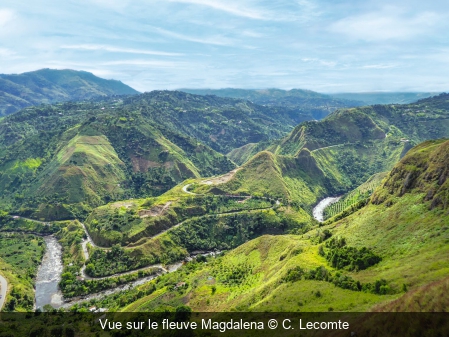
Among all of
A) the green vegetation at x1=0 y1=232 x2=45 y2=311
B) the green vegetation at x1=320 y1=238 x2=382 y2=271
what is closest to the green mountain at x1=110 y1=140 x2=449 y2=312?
the green vegetation at x1=320 y1=238 x2=382 y2=271

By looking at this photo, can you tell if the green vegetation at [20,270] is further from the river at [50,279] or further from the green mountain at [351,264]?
the green mountain at [351,264]

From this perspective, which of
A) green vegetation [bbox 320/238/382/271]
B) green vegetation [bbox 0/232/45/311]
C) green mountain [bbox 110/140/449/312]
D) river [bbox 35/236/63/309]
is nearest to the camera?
green mountain [bbox 110/140/449/312]

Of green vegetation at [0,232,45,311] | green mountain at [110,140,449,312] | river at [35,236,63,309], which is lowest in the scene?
river at [35,236,63,309]

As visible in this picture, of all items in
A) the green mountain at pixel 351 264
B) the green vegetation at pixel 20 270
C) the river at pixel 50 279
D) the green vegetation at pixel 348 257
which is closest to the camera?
the green mountain at pixel 351 264

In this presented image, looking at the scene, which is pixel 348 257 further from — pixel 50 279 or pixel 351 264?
pixel 50 279

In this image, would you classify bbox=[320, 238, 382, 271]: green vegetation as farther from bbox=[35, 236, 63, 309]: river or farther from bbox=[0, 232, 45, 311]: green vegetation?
bbox=[0, 232, 45, 311]: green vegetation

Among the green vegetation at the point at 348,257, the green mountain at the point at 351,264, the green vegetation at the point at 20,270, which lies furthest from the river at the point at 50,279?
the green vegetation at the point at 348,257

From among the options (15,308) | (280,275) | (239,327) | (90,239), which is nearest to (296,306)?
(239,327)
